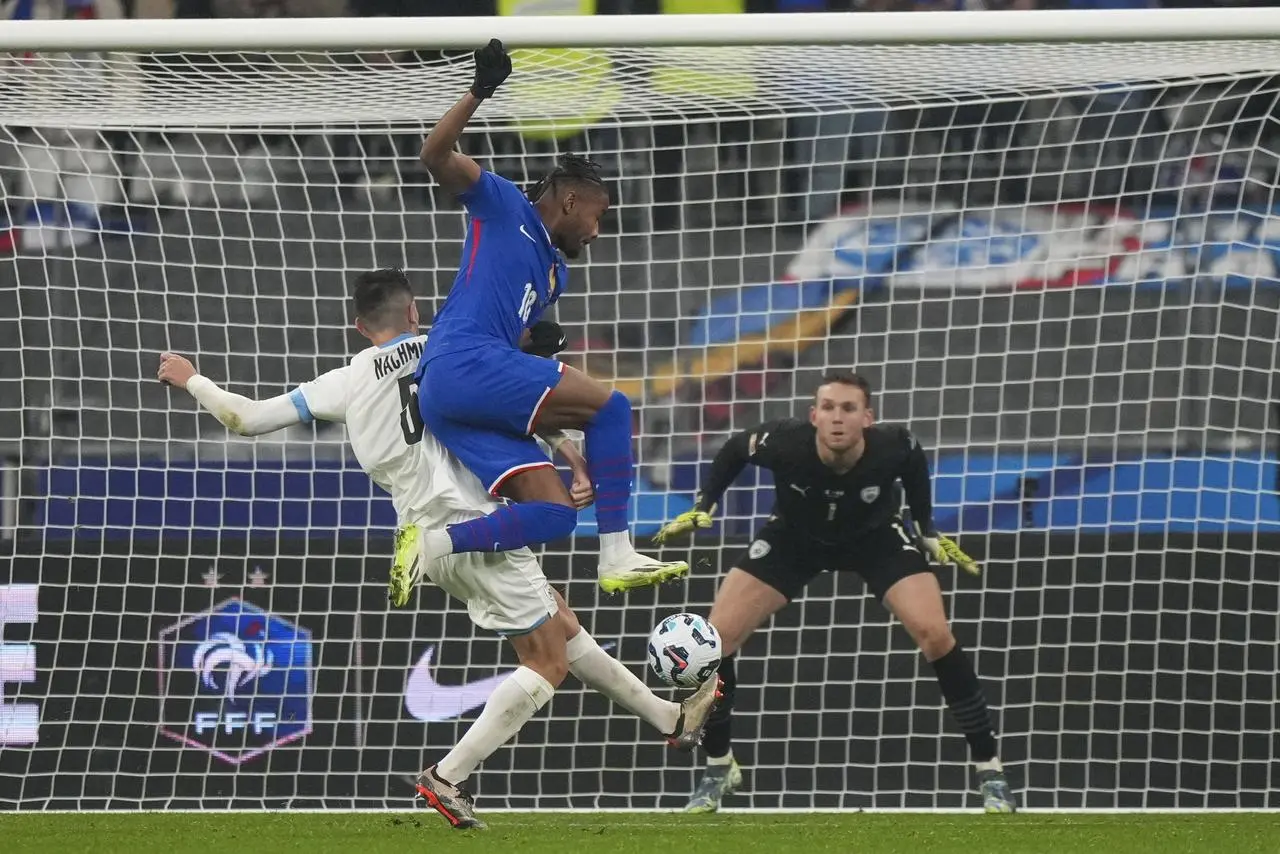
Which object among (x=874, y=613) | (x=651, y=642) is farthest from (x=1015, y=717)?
(x=651, y=642)

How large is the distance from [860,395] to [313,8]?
625 cm

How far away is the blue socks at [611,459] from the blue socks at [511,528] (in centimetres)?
13

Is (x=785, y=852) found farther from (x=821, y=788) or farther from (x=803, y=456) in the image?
(x=821, y=788)

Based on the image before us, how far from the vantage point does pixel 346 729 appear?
742 centimetres

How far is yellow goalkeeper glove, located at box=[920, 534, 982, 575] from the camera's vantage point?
646cm

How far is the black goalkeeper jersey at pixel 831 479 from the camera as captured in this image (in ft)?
22.1

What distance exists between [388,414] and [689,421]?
3210 mm

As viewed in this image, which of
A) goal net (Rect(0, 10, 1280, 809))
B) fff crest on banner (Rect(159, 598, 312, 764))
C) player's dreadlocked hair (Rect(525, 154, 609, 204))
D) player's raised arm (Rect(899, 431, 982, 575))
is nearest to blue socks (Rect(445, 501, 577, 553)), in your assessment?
player's dreadlocked hair (Rect(525, 154, 609, 204))

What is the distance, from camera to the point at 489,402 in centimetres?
484

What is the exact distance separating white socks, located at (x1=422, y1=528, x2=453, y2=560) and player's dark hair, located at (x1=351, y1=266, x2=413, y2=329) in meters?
0.97

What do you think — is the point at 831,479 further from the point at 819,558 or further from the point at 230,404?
the point at 230,404

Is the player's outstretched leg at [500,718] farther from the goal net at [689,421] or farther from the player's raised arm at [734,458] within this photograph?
the goal net at [689,421]

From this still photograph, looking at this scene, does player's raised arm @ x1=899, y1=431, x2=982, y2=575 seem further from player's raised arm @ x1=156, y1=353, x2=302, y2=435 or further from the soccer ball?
player's raised arm @ x1=156, y1=353, x2=302, y2=435

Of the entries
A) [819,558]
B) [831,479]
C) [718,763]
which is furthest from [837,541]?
[718,763]
